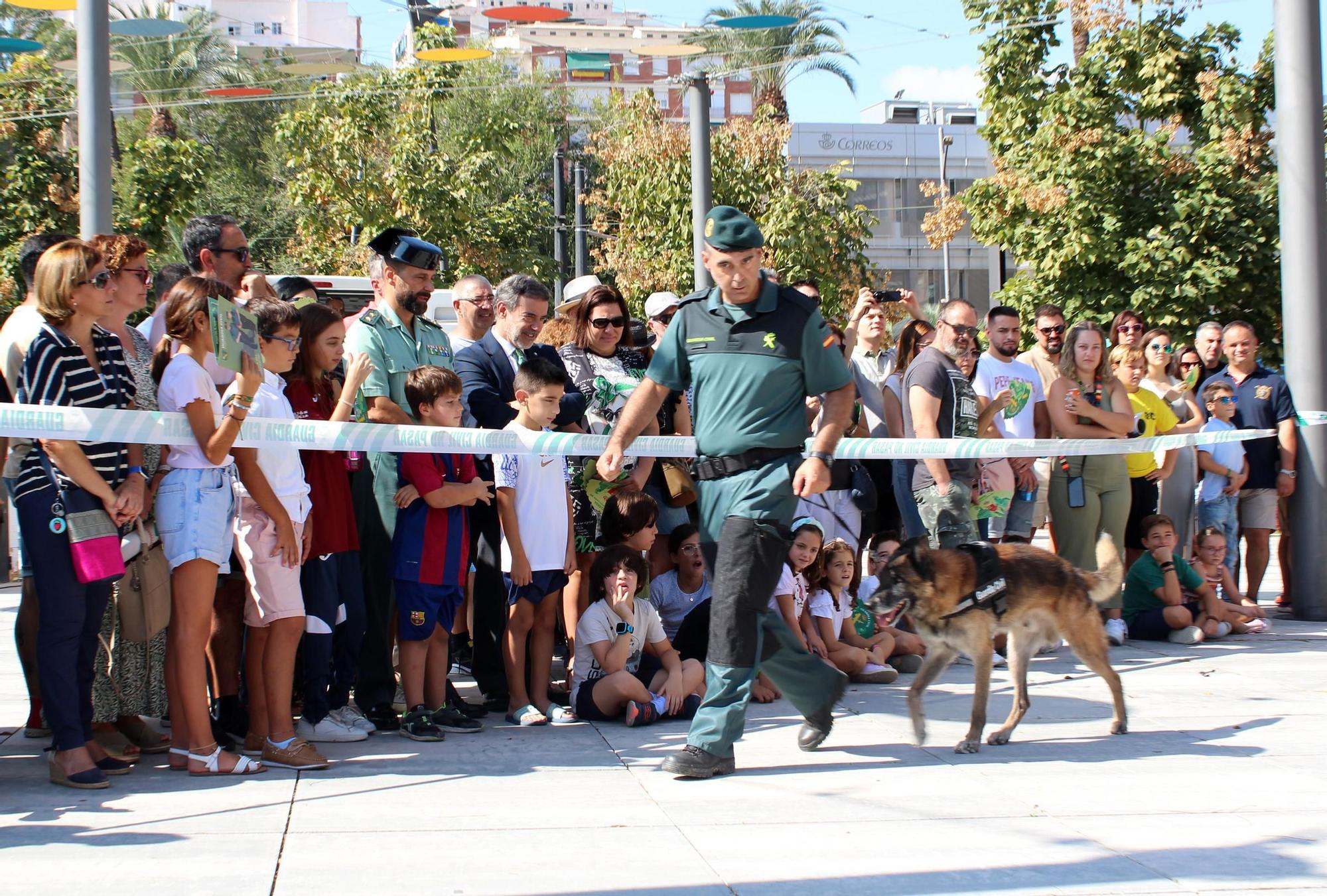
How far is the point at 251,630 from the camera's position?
5.63 m

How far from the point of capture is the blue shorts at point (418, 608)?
19.7ft

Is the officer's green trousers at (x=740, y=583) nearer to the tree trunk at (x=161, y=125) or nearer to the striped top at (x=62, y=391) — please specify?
the striped top at (x=62, y=391)

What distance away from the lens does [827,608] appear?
7.30 meters

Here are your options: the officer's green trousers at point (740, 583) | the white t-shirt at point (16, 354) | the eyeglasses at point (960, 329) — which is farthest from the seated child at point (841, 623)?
the white t-shirt at point (16, 354)

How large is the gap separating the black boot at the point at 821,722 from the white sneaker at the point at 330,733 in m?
1.98

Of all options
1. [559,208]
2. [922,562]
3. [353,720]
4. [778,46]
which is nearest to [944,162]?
[778,46]

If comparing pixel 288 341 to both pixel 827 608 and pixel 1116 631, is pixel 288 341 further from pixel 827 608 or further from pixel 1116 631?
pixel 1116 631

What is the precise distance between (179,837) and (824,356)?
303 centimetres

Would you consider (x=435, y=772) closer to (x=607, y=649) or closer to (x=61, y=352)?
(x=607, y=649)

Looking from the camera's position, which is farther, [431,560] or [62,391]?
[431,560]

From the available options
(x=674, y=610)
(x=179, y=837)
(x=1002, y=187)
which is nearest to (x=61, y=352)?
(x=179, y=837)

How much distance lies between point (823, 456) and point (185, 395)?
8.30 feet

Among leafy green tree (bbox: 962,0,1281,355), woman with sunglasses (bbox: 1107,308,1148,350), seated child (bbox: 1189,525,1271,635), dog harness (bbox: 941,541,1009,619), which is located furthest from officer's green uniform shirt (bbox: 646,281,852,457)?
leafy green tree (bbox: 962,0,1281,355)

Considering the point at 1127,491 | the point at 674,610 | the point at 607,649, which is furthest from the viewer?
the point at 1127,491
